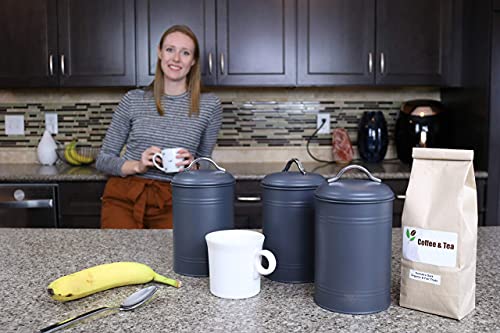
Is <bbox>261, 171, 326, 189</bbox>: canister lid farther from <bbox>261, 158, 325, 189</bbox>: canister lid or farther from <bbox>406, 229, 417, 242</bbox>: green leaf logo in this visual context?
<bbox>406, 229, 417, 242</bbox>: green leaf logo

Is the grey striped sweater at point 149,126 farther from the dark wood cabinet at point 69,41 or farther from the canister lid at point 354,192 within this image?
the canister lid at point 354,192

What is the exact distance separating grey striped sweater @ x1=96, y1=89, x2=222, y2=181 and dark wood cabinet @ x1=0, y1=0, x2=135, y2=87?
60cm

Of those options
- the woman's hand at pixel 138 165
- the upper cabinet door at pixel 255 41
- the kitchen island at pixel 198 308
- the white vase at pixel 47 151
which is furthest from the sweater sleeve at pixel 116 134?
the kitchen island at pixel 198 308

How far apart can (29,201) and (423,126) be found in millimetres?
2103

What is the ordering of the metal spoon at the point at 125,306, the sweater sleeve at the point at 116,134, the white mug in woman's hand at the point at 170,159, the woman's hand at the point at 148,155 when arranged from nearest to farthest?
the metal spoon at the point at 125,306, the white mug in woman's hand at the point at 170,159, the woman's hand at the point at 148,155, the sweater sleeve at the point at 116,134

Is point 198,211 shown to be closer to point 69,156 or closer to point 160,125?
point 160,125

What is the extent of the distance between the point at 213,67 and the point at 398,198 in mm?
1180

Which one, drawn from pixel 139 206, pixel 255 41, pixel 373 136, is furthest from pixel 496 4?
pixel 139 206

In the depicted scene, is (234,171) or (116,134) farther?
(234,171)

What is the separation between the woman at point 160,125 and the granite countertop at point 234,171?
0.33 m

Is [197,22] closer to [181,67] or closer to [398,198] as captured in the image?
[181,67]

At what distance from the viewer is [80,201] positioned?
2.89 meters

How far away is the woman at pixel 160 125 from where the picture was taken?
2484 millimetres

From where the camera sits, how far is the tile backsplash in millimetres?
3461
